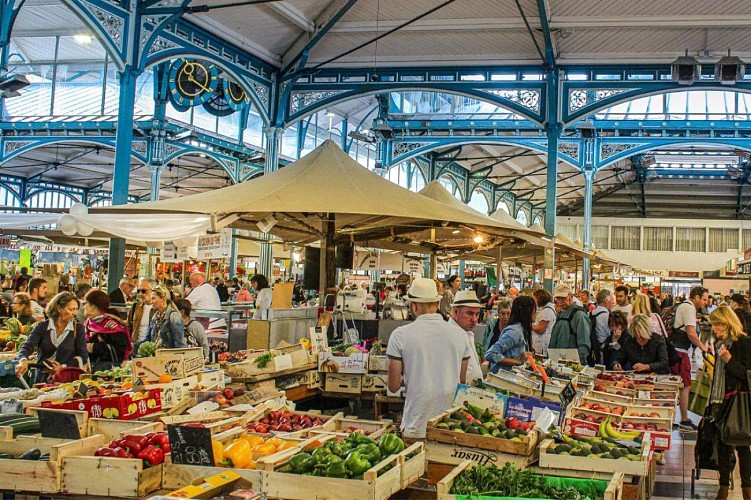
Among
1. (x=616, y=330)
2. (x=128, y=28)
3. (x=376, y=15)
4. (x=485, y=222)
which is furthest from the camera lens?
(x=376, y=15)

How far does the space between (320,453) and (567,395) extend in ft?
9.02

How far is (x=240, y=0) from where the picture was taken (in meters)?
11.9

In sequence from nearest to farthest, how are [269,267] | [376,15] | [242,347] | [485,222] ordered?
[485,222] → [242,347] → [376,15] → [269,267]

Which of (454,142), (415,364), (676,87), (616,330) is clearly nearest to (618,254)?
(454,142)

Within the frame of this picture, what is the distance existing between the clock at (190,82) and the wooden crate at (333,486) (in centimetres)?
1117

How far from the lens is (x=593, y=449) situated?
4.05 metres

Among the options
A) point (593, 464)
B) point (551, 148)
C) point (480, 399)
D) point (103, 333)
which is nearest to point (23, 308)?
point (103, 333)

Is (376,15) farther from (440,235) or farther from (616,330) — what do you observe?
(616,330)

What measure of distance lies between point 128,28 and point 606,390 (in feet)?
26.8

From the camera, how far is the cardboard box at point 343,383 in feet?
22.7

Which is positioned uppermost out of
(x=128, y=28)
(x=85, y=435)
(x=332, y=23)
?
(x=332, y=23)

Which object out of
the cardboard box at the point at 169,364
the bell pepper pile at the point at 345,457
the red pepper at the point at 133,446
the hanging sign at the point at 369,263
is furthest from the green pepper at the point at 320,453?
the hanging sign at the point at 369,263

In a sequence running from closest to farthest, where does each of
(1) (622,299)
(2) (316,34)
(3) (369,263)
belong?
(1) (622,299) < (2) (316,34) < (3) (369,263)

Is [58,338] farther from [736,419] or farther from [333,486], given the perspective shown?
[736,419]
